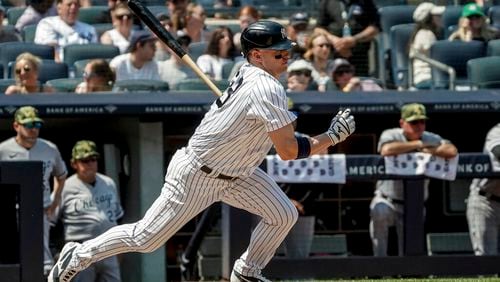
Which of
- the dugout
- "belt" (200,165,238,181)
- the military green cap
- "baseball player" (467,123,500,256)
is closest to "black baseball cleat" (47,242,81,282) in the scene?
"belt" (200,165,238,181)

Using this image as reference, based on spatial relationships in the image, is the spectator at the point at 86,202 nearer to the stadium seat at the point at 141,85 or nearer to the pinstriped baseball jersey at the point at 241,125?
the stadium seat at the point at 141,85

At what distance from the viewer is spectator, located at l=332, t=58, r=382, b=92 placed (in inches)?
372

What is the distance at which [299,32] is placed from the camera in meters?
10.3

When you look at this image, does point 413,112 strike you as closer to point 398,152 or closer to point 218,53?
point 398,152

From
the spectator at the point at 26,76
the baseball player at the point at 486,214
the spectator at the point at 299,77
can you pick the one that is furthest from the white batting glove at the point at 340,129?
the spectator at the point at 26,76

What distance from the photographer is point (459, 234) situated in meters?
9.34

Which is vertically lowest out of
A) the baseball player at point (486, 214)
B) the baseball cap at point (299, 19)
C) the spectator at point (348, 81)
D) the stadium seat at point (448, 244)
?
the stadium seat at point (448, 244)

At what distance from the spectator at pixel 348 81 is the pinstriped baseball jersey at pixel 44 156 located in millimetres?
2298

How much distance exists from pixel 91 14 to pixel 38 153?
2.05 m

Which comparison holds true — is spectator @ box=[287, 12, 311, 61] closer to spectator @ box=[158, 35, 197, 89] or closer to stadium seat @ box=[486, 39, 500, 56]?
spectator @ box=[158, 35, 197, 89]

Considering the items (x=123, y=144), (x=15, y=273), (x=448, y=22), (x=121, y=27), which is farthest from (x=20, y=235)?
(x=448, y=22)

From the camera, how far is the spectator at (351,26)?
33.3 ft

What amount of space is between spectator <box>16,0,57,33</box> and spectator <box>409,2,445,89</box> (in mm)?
3057

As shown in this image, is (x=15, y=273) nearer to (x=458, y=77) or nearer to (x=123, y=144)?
(x=123, y=144)
